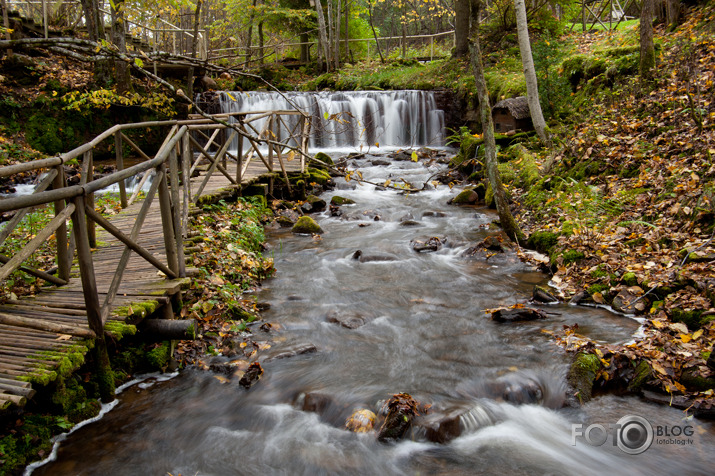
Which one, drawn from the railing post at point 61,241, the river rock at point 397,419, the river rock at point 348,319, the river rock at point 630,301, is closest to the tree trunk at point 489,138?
the river rock at point 630,301

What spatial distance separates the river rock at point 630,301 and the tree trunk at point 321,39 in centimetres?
2313

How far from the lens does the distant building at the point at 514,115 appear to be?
44.2 feet

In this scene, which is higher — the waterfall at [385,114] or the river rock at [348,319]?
the waterfall at [385,114]

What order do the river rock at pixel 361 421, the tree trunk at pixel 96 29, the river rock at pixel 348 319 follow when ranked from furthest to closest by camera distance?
the tree trunk at pixel 96 29
the river rock at pixel 348 319
the river rock at pixel 361 421

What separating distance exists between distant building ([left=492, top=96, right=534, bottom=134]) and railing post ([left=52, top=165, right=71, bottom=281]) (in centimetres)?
1185

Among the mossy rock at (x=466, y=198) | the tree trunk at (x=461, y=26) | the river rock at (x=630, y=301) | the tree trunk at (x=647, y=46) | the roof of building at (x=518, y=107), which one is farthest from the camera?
the tree trunk at (x=461, y=26)

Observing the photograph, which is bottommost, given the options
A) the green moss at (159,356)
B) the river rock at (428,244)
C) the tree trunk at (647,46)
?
the green moss at (159,356)

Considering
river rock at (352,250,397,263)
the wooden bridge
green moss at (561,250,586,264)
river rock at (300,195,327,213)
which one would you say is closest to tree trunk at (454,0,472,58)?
river rock at (300,195,327,213)

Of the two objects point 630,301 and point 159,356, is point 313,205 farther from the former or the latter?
point 630,301

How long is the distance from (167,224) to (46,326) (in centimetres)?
172

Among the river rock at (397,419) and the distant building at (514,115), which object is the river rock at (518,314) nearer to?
the river rock at (397,419)

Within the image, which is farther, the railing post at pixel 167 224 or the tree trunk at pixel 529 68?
the tree trunk at pixel 529 68

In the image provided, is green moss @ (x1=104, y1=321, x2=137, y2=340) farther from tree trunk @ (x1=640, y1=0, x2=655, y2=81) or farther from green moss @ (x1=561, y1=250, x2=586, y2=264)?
tree trunk @ (x1=640, y1=0, x2=655, y2=81)

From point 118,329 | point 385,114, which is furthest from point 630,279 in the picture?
point 385,114
